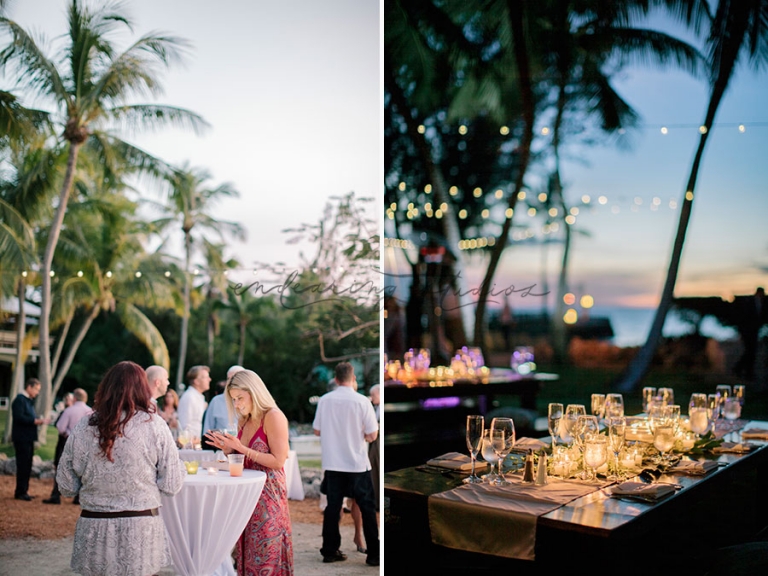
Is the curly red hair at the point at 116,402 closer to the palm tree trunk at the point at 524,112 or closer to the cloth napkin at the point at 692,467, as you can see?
the cloth napkin at the point at 692,467

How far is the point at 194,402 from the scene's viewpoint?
5762 mm

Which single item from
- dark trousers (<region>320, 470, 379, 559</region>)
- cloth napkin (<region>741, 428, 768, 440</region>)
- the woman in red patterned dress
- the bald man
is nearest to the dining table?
the woman in red patterned dress

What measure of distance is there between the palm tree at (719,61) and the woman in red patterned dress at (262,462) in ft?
11.1

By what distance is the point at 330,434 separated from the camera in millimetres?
5168

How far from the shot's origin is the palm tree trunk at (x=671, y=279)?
6.05 meters

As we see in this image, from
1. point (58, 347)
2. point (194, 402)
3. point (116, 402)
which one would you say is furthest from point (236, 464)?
point (58, 347)

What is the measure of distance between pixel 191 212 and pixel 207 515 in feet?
9.31

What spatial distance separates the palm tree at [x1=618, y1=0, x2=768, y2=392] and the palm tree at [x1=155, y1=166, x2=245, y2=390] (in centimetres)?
329

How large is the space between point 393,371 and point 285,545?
2.41 meters

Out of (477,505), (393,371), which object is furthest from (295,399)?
(477,505)

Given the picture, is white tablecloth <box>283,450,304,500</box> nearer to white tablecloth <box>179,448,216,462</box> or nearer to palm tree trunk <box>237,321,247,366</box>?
palm tree trunk <box>237,321,247,366</box>

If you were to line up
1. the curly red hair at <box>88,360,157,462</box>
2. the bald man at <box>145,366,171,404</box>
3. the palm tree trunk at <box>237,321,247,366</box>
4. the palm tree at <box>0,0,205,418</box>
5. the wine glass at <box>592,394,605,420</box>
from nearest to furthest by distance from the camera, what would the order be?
the curly red hair at <box>88,360,157,462</box>
the wine glass at <box>592,394,605,420</box>
the bald man at <box>145,366,171,404</box>
the palm tree at <box>0,0,205,418</box>
the palm tree trunk at <box>237,321,247,366</box>

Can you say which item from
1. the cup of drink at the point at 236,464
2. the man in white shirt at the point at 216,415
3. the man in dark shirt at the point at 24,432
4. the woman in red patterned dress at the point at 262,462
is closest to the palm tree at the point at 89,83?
the man in dark shirt at the point at 24,432

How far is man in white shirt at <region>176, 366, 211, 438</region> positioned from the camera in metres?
5.71
